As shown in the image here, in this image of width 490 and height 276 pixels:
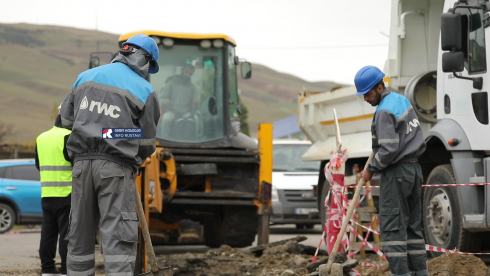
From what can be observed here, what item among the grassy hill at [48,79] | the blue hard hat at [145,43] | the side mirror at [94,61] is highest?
the grassy hill at [48,79]

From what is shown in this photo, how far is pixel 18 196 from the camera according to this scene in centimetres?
1566

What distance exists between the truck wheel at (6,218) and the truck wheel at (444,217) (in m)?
10.2

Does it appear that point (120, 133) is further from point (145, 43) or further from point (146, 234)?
point (146, 234)

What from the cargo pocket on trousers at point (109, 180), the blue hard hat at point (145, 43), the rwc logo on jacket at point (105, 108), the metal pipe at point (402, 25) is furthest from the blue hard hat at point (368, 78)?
the metal pipe at point (402, 25)

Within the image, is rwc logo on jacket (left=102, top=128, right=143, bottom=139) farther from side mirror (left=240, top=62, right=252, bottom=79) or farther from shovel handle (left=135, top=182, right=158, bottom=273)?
side mirror (left=240, top=62, right=252, bottom=79)

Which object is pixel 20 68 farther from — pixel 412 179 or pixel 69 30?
pixel 412 179

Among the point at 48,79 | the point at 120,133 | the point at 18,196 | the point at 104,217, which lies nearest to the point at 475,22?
the point at 120,133

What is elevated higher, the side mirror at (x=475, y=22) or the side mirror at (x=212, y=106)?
the side mirror at (x=475, y=22)

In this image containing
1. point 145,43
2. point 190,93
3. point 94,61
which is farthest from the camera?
point 190,93

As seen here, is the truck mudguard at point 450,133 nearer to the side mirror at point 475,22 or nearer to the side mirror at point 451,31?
the side mirror at point 451,31

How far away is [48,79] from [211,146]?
355 ft

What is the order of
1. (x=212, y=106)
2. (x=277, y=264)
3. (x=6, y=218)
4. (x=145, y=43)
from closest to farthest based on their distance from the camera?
(x=145, y=43), (x=277, y=264), (x=212, y=106), (x=6, y=218)

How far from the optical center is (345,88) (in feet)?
34.5

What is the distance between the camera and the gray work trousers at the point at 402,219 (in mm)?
5941
